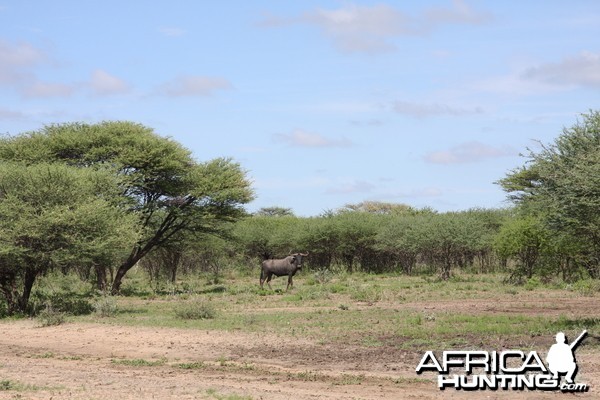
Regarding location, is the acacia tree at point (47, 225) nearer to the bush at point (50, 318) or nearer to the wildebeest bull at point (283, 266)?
the bush at point (50, 318)

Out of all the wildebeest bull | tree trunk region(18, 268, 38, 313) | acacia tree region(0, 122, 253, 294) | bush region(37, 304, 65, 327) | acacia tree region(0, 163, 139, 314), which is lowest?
bush region(37, 304, 65, 327)

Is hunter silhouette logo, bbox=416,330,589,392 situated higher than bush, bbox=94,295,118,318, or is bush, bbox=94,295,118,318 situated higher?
bush, bbox=94,295,118,318

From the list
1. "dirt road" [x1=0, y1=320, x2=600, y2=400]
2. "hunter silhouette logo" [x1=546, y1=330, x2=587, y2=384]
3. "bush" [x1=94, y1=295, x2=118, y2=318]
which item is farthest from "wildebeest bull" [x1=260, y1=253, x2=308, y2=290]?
"hunter silhouette logo" [x1=546, y1=330, x2=587, y2=384]

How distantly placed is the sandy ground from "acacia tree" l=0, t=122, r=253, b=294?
50.8 ft

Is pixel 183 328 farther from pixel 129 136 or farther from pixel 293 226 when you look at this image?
pixel 293 226

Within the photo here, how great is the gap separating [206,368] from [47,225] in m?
12.3

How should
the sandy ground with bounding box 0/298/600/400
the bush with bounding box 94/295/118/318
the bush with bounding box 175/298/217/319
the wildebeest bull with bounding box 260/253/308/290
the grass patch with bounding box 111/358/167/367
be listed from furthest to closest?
1. the wildebeest bull with bounding box 260/253/308/290
2. the bush with bounding box 94/295/118/318
3. the bush with bounding box 175/298/217/319
4. the grass patch with bounding box 111/358/167/367
5. the sandy ground with bounding box 0/298/600/400

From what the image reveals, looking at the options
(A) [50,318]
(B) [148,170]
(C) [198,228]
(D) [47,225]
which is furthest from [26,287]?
(C) [198,228]

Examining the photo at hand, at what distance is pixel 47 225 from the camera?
2711 cm

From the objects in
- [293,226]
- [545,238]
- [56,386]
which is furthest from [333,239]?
[56,386]

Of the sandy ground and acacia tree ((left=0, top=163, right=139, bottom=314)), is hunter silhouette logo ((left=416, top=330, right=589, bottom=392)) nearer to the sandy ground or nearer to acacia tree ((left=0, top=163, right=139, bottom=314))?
the sandy ground

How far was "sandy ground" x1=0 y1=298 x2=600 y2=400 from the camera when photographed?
13703 mm

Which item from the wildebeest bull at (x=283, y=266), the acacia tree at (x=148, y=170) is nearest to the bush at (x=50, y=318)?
the acacia tree at (x=148, y=170)

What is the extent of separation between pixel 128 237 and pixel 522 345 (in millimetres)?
15359
